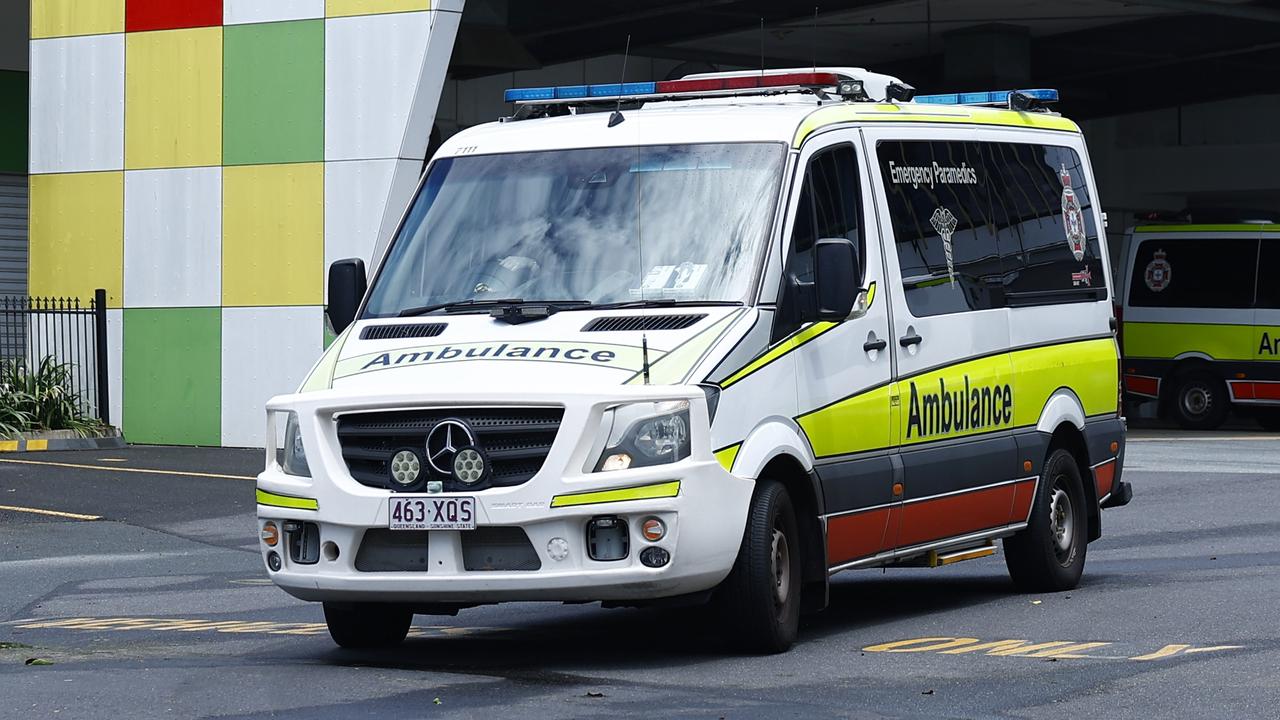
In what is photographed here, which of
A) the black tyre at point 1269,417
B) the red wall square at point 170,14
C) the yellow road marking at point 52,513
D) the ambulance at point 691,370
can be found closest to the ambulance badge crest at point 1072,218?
the ambulance at point 691,370

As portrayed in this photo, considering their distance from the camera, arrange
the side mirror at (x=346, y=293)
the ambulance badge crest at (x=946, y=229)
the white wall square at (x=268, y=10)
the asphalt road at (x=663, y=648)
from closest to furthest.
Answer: the asphalt road at (x=663, y=648) → the side mirror at (x=346, y=293) → the ambulance badge crest at (x=946, y=229) → the white wall square at (x=268, y=10)

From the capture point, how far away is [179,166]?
2412cm

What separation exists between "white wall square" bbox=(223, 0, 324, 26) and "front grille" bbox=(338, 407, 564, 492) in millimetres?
15406

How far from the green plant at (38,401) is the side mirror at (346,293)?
576 inches

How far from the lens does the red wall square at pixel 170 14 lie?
24.0 metres

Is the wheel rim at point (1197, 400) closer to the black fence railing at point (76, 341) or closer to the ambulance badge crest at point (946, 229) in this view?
the black fence railing at point (76, 341)

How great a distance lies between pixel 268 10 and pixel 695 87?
553 inches

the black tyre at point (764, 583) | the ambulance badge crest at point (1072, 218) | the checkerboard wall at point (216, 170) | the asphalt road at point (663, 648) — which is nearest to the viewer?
the asphalt road at point (663, 648)

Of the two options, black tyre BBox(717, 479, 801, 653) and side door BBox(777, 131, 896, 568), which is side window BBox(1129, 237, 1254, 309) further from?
black tyre BBox(717, 479, 801, 653)

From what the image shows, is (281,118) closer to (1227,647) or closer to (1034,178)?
(1034,178)

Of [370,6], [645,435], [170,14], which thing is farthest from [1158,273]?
[645,435]

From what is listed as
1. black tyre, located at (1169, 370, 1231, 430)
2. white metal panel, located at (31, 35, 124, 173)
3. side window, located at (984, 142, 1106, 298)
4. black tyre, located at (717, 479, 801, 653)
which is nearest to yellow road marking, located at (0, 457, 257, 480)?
white metal panel, located at (31, 35, 124, 173)

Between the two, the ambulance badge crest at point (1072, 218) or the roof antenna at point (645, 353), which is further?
the ambulance badge crest at point (1072, 218)

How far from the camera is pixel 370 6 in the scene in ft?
75.0
